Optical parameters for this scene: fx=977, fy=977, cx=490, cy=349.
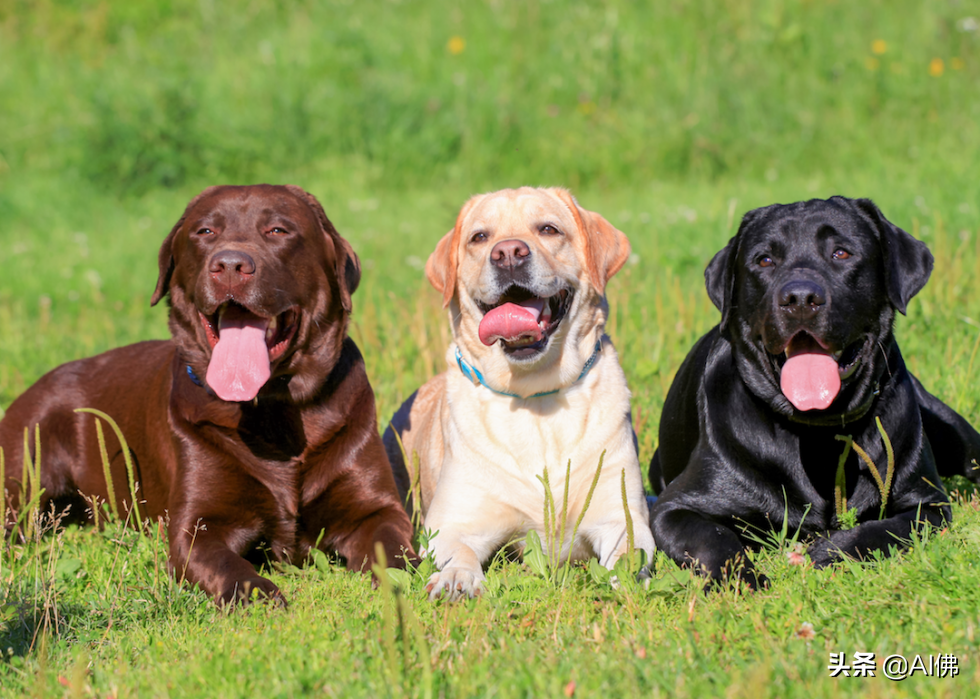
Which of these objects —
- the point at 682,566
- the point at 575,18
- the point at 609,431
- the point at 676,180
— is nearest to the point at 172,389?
the point at 609,431

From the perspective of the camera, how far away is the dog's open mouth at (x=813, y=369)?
3.58 m

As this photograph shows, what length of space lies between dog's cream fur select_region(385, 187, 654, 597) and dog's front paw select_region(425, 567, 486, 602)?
0.23 metres

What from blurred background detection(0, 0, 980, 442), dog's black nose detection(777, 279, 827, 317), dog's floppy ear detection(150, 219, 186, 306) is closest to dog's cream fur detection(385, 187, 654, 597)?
dog's black nose detection(777, 279, 827, 317)

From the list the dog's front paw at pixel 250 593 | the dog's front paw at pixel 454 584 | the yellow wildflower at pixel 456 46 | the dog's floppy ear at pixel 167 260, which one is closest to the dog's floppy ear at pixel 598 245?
the dog's front paw at pixel 454 584

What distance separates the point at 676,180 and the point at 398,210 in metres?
3.45

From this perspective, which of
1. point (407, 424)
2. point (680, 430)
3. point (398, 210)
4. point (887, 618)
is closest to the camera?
point (887, 618)

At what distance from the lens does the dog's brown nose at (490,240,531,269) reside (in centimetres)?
386

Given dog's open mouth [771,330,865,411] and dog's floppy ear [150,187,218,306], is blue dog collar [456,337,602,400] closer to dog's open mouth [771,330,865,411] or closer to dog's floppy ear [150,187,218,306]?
dog's floppy ear [150,187,218,306]

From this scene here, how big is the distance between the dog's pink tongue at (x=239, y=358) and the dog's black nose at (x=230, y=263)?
0.97ft

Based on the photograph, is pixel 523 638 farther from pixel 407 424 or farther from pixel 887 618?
pixel 407 424

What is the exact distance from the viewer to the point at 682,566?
142 inches

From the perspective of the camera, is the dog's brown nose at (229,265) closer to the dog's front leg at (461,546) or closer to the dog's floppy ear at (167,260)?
the dog's floppy ear at (167,260)

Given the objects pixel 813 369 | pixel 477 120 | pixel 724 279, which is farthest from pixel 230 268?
pixel 477 120

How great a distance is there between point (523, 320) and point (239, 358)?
1.15 metres
